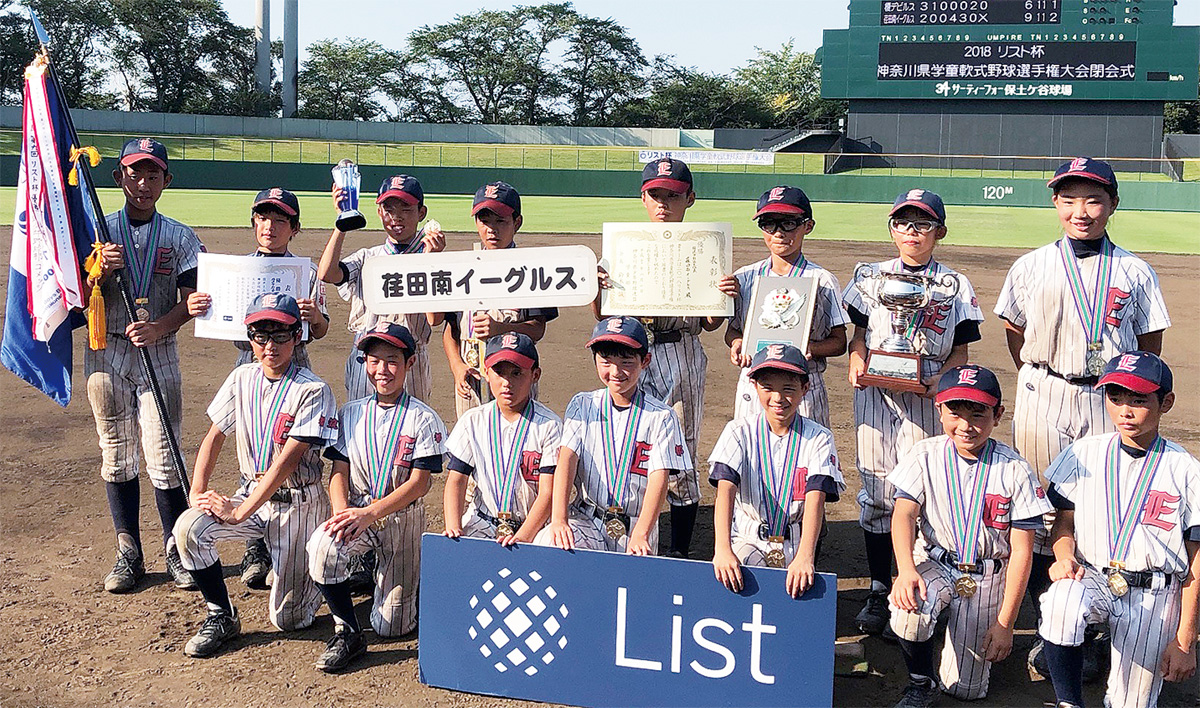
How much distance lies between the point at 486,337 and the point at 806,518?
6.91ft

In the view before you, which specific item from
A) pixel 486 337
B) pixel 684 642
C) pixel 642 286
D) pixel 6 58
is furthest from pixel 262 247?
pixel 6 58

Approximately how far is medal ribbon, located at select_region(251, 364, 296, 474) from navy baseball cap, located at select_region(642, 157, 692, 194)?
2109mm

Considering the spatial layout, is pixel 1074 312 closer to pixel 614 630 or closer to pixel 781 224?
pixel 781 224

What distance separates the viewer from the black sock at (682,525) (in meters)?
5.76

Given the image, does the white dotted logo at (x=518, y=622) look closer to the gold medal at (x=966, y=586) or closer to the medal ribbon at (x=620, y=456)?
the medal ribbon at (x=620, y=456)

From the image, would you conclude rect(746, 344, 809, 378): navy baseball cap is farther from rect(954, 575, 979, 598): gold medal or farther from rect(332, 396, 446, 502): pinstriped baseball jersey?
rect(332, 396, 446, 502): pinstriped baseball jersey

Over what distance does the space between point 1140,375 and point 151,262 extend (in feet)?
16.1

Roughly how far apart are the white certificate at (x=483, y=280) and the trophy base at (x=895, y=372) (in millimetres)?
1409

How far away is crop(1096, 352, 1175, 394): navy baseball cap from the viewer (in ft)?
13.3

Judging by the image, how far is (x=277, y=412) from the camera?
5117 mm

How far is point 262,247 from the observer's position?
5.84 meters

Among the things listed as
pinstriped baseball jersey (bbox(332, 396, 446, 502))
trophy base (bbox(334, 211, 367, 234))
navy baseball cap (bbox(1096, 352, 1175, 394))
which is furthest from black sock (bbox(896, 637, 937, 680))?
trophy base (bbox(334, 211, 367, 234))

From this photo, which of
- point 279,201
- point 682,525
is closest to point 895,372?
point 682,525

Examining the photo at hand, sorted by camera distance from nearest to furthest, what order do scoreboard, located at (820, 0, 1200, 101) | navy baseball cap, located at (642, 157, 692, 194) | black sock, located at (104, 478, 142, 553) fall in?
navy baseball cap, located at (642, 157, 692, 194), black sock, located at (104, 478, 142, 553), scoreboard, located at (820, 0, 1200, 101)
